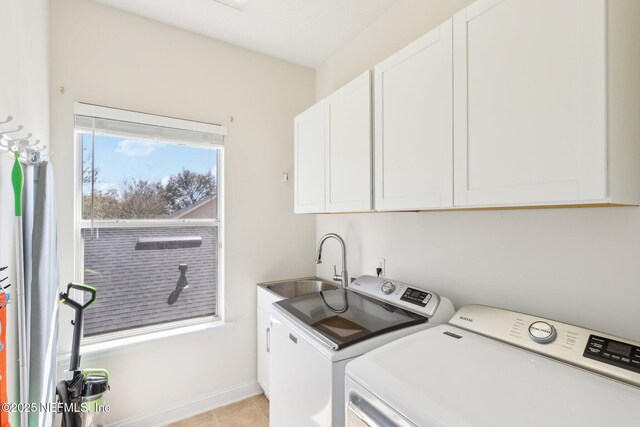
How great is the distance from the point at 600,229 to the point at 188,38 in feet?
8.86

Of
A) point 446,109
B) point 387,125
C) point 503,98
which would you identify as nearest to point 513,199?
point 503,98

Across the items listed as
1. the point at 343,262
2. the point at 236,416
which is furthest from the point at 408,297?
the point at 236,416

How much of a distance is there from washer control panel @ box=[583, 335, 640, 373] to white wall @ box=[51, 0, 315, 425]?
6.76 ft

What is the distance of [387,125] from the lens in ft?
4.86

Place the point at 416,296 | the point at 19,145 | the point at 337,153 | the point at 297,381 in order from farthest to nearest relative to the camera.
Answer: the point at 337,153 < the point at 416,296 < the point at 297,381 < the point at 19,145

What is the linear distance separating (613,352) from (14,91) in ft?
7.23

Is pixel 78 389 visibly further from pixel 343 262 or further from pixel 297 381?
pixel 343 262

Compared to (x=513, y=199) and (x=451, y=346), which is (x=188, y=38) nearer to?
(x=513, y=199)

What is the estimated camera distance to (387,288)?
172cm

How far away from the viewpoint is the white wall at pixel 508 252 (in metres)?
1.05

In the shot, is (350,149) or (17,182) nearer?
(17,182)

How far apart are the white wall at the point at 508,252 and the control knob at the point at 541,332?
0.52 feet

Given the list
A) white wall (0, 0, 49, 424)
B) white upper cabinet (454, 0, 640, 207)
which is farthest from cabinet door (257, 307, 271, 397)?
white upper cabinet (454, 0, 640, 207)

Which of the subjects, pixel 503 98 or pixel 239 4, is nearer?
pixel 503 98
